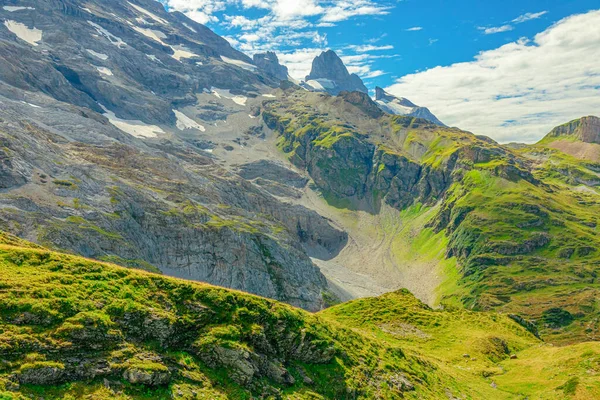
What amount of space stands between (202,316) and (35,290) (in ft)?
32.1

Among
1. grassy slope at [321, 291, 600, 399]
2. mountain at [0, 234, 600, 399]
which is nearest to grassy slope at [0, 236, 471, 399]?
mountain at [0, 234, 600, 399]

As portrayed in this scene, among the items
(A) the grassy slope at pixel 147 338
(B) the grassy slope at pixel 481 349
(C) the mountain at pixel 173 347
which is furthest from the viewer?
(B) the grassy slope at pixel 481 349

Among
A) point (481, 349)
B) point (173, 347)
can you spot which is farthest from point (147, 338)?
point (481, 349)

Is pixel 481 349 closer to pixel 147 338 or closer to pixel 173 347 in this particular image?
pixel 173 347

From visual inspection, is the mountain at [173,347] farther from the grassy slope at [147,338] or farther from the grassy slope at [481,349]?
the grassy slope at [481,349]

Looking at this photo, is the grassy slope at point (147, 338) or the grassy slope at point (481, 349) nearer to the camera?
the grassy slope at point (147, 338)

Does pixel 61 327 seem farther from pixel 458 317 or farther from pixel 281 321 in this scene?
pixel 458 317

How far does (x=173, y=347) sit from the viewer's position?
83.9ft

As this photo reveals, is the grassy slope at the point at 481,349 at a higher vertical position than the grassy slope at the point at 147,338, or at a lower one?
lower

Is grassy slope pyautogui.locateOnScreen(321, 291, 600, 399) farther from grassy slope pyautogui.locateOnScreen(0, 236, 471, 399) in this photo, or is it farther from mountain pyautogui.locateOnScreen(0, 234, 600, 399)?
grassy slope pyautogui.locateOnScreen(0, 236, 471, 399)

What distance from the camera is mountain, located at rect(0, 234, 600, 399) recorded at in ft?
69.5

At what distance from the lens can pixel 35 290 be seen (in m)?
23.2

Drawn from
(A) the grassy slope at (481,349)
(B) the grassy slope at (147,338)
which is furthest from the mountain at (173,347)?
(A) the grassy slope at (481,349)

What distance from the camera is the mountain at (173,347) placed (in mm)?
21172
